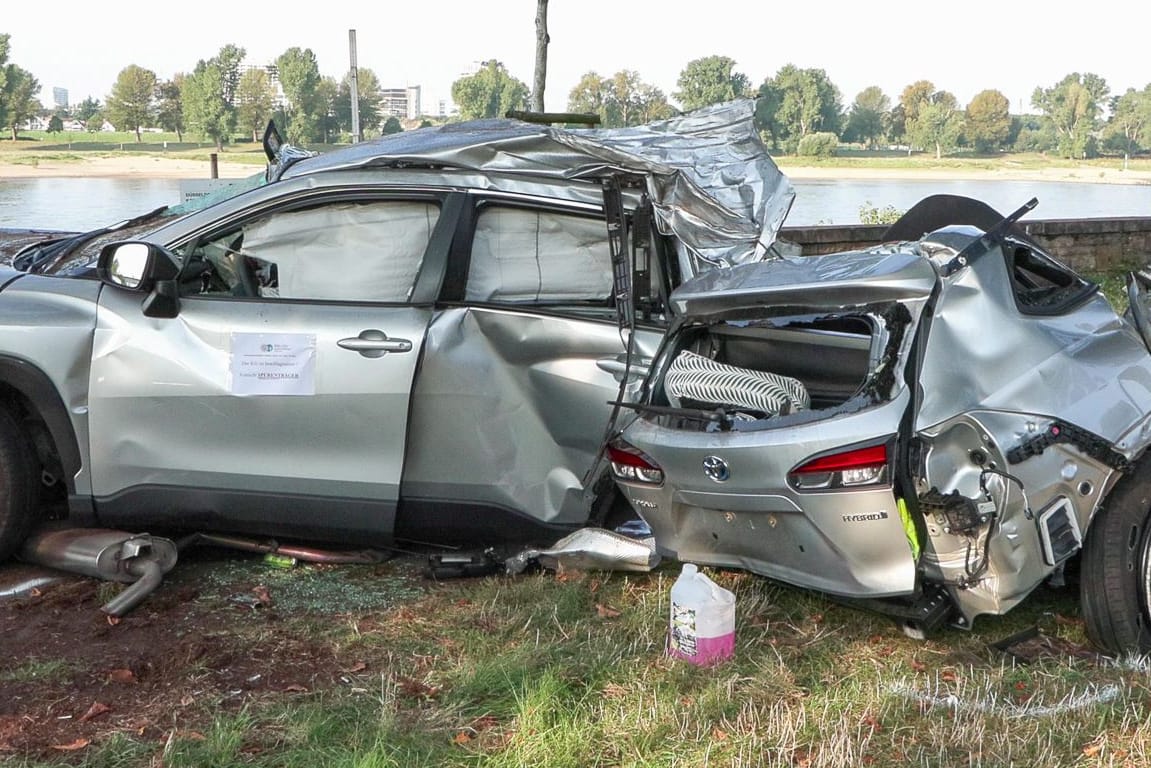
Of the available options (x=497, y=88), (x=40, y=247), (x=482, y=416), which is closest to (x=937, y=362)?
(x=482, y=416)

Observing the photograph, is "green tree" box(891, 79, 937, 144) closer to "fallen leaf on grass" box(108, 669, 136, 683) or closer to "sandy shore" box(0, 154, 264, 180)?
"sandy shore" box(0, 154, 264, 180)

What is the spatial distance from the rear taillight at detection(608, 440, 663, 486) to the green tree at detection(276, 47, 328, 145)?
3343cm

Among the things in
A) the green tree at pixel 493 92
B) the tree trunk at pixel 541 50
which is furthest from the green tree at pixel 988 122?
the tree trunk at pixel 541 50

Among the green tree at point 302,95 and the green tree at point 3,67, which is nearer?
the green tree at point 302,95

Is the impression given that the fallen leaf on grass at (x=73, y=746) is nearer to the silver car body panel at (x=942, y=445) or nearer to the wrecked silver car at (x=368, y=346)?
the wrecked silver car at (x=368, y=346)

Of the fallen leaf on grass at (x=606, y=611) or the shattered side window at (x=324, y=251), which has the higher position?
the shattered side window at (x=324, y=251)

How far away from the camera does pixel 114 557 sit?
4480mm

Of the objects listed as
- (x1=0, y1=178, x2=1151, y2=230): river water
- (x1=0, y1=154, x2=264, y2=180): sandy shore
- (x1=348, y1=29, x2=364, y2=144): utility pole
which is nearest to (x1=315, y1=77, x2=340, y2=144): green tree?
(x1=0, y1=154, x2=264, y2=180): sandy shore

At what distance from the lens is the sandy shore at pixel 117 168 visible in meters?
37.7

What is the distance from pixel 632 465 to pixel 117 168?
4269cm

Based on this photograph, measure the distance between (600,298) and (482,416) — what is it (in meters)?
0.67

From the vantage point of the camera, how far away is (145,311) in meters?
4.54

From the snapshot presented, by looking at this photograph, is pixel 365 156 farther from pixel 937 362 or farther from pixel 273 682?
pixel 937 362

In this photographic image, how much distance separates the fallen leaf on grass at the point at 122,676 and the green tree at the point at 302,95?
33490mm
